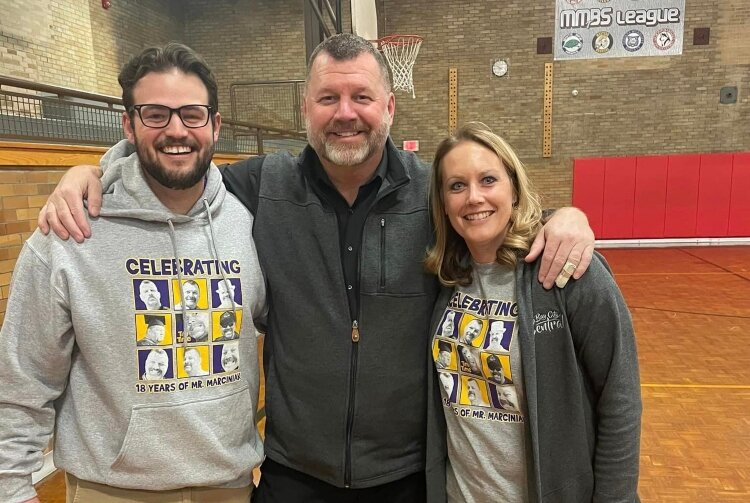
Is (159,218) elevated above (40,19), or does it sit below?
below

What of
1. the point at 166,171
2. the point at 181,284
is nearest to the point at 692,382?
the point at 181,284

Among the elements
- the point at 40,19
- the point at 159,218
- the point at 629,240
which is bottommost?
the point at 629,240

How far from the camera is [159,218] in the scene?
124 cm

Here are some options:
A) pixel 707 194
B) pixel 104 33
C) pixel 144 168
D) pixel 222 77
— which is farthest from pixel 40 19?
pixel 707 194

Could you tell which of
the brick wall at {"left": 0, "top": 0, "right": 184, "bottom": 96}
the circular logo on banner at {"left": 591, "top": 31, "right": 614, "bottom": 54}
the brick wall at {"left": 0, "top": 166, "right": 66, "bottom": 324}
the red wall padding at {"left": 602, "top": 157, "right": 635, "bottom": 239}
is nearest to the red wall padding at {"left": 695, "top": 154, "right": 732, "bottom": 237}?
the red wall padding at {"left": 602, "top": 157, "right": 635, "bottom": 239}

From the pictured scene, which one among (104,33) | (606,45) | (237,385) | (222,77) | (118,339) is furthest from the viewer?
(222,77)

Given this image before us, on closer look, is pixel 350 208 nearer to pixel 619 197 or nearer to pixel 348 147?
pixel 348 147

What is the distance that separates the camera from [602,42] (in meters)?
9.11

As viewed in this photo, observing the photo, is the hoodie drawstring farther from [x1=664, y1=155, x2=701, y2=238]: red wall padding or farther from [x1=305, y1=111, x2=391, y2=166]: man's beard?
[x1=664, y1=155, x2=701, y2=238]: red wall padding

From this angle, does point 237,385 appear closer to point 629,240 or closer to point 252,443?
point 252,443

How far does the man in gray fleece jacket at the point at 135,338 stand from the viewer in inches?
45.6

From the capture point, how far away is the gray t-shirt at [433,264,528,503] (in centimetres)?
127

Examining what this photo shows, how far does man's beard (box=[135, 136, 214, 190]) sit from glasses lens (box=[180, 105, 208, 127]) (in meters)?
0.05

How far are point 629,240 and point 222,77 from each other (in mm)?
8459
